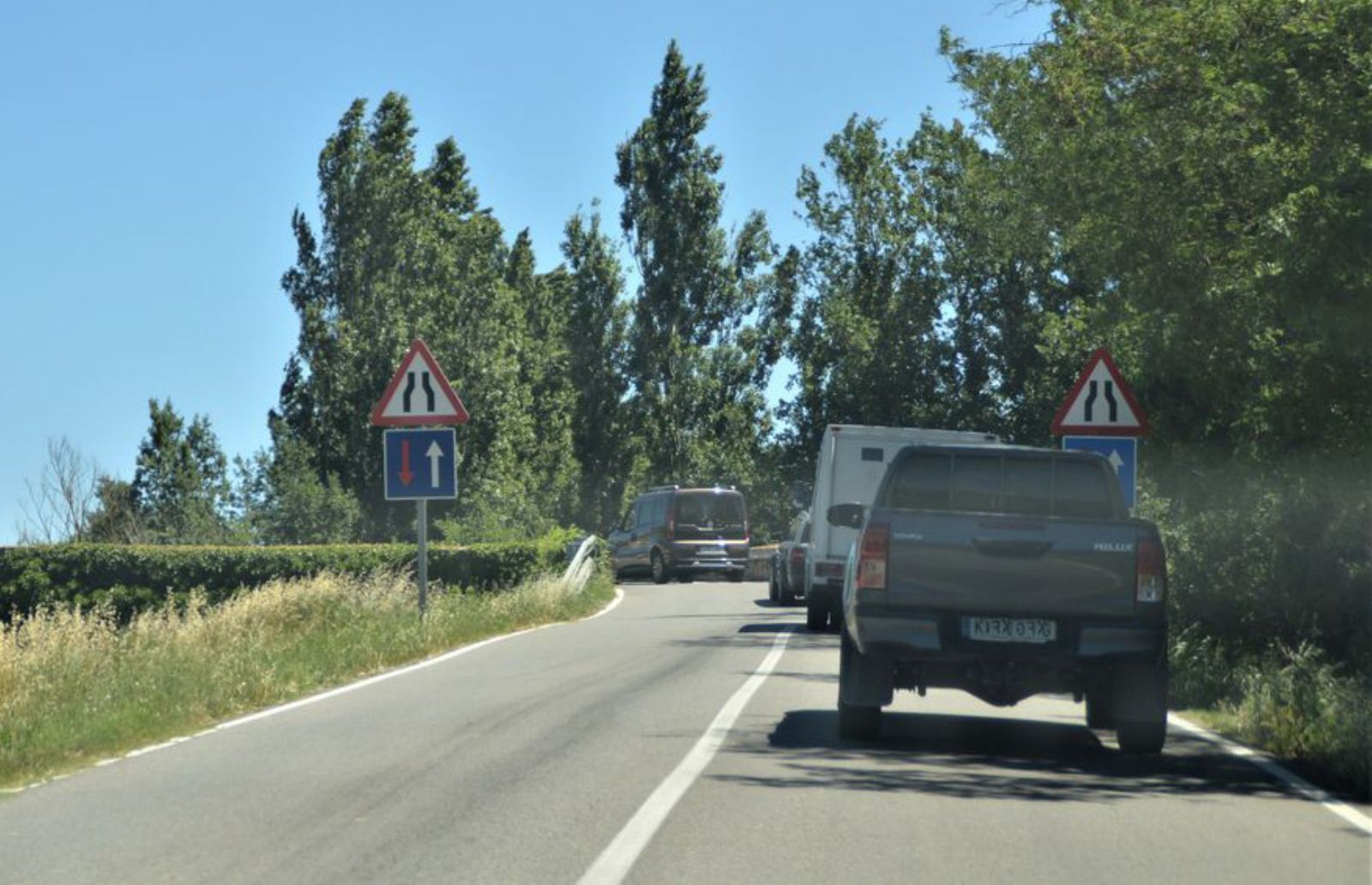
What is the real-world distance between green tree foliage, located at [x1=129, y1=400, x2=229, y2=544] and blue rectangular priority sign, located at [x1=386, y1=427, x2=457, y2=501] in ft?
112

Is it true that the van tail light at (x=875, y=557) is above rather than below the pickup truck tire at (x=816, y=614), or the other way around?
above

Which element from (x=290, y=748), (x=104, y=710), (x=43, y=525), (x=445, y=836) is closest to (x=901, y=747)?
(x=290, y=748)

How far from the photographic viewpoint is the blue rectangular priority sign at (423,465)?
20969 mm

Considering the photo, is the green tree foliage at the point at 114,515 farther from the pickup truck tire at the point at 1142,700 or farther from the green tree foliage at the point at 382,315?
the pickup truck tire at the point at 1142,700

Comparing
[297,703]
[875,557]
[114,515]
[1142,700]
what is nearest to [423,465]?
[297,703]

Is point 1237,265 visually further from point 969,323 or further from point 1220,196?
point 969,323

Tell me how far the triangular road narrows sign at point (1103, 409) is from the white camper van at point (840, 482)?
774 cm

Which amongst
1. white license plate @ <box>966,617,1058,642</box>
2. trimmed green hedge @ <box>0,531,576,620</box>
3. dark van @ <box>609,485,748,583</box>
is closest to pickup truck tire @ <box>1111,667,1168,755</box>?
white license plate @ <box>966,617,1058,642</box>

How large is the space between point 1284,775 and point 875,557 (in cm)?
273

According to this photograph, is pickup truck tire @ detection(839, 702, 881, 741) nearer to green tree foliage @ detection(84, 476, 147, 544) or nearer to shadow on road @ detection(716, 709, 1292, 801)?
shadow on road @ detection(716, 709, 1292, 801)

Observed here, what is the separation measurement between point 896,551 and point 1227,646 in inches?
294

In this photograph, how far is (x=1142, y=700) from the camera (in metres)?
11.9

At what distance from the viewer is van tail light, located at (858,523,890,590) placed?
11.7m

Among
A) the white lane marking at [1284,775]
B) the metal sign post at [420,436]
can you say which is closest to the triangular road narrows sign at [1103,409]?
the white lane marking at [1284,775]
